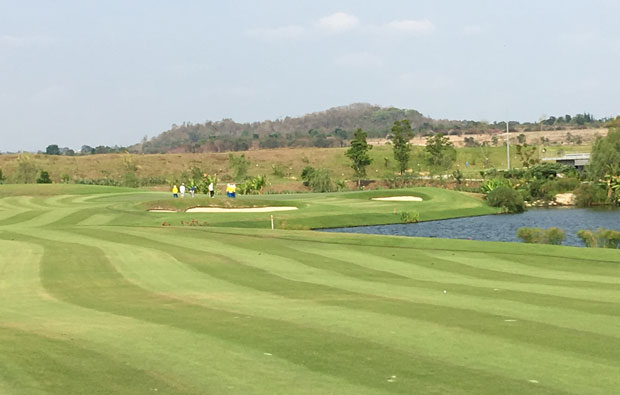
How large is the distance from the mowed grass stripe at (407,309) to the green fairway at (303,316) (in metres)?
0.05

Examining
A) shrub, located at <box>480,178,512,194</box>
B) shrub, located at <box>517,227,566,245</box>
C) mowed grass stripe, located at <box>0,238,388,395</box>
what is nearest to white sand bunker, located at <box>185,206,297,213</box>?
shrub, located at <box>517,227,566,245</box>

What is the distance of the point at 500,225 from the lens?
174ft

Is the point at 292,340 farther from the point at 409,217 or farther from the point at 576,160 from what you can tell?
the point at 576,160

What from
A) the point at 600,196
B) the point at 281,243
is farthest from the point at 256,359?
the point at 600,196

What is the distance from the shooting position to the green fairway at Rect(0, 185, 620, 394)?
9750 millimetres

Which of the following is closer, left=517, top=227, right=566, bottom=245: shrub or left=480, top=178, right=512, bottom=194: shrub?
left=517, top=227, right=566, bottom=245: shrub

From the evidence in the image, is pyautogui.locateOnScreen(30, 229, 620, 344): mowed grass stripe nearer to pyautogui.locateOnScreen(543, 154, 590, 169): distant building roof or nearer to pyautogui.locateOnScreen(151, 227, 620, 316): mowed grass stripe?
pyautogui.locateOnScreen(151, 227, 620, 316): mowed grass stripe

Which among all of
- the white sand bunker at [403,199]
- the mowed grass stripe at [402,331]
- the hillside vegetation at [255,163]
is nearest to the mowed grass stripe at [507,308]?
the mowed grass stripe at [402,331]

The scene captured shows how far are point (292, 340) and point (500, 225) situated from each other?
4308cm

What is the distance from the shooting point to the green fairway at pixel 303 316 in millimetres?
9750

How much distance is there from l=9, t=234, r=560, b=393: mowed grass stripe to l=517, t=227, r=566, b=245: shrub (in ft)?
67.9

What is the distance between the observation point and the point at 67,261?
2261 cm

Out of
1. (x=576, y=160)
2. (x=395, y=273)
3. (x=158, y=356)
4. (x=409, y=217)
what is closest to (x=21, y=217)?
(x=409, y=217)

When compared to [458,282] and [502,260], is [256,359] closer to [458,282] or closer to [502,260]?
[458,282]
